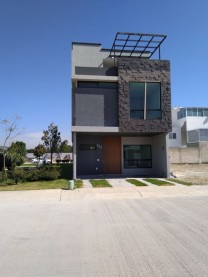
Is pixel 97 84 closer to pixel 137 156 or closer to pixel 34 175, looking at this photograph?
pixel 137 156

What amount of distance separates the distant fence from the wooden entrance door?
33.8 feet

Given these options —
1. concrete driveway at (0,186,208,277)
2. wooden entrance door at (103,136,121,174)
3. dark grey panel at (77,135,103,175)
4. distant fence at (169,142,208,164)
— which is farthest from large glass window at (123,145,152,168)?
concrete driveway at (0,186,208,277)

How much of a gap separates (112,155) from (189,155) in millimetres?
12509

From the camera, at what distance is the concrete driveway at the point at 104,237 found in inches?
181

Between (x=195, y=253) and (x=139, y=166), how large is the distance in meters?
16.5

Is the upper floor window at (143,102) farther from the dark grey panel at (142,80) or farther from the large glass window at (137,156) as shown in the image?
the large glass window at (137,156)

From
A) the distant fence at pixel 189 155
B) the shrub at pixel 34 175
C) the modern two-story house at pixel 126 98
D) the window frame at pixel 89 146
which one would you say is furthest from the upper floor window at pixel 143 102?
the distant fence at pixel 189 155

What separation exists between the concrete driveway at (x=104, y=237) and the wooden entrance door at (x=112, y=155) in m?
9.86

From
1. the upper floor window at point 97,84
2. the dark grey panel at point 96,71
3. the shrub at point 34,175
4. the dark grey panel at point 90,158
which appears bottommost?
the shrub at point 34,175

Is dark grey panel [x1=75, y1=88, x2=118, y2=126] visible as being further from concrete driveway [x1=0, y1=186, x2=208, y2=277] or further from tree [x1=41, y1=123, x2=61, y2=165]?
tree [x1=41, y1=123, x2=61, y2=165]

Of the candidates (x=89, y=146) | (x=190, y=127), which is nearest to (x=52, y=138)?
(x=89, y=146)

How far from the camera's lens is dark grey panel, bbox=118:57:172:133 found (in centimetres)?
1833

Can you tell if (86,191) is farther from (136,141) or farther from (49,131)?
(49,131)

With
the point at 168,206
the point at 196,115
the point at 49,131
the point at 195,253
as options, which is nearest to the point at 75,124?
the point at 168,206
